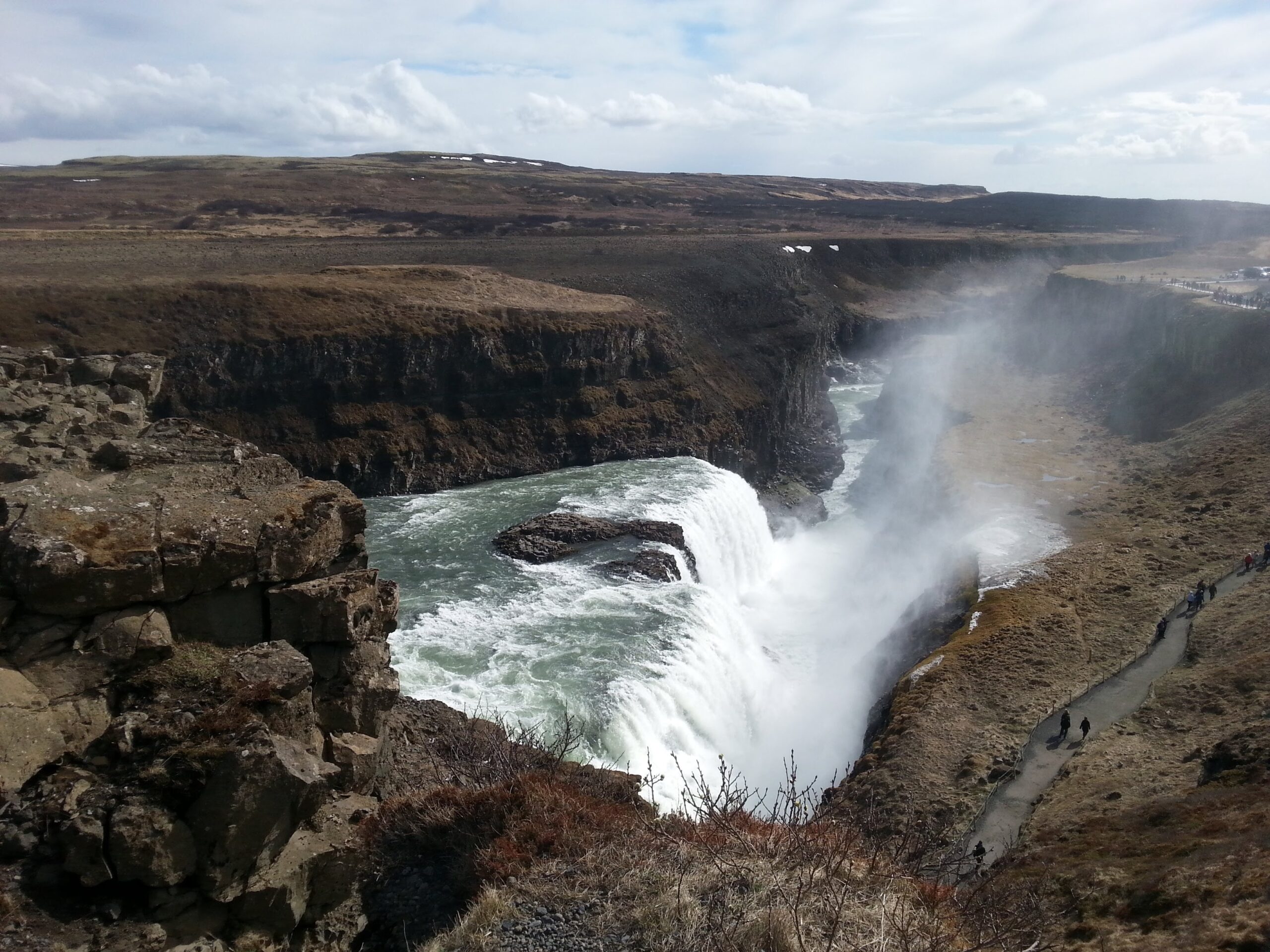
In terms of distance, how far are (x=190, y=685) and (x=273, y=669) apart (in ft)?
2.72

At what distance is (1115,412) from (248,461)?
66.1 metres

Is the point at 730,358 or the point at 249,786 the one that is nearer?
the point at 249,786

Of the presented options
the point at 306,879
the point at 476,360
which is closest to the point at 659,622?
the point at 306,879

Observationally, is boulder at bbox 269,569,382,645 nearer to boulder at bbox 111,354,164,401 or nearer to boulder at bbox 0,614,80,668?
boulder at bbox 0,614,80,668

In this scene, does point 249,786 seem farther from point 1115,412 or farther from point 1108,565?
point 1115,412

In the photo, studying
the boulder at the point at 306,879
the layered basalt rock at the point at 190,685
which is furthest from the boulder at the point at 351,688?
the boulder at the point at 306,879

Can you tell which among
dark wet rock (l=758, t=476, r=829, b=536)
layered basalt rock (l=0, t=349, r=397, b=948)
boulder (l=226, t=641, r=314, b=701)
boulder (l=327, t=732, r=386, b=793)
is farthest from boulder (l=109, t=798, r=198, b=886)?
dark wet rock (l=758, t=476, r=829, b=536)

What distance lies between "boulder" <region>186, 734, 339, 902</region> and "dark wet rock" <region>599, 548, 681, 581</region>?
23.2 metres

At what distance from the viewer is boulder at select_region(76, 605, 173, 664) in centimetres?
981

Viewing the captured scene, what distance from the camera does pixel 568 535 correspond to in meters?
35.7

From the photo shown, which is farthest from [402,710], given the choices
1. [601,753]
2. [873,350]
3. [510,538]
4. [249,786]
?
[873,350]

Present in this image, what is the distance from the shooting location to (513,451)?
4716cm

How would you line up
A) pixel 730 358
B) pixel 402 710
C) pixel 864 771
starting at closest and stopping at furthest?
pixel 402 710
pixel 864 771
pixel 730 358

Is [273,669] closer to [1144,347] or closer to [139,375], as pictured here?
[139,375]
